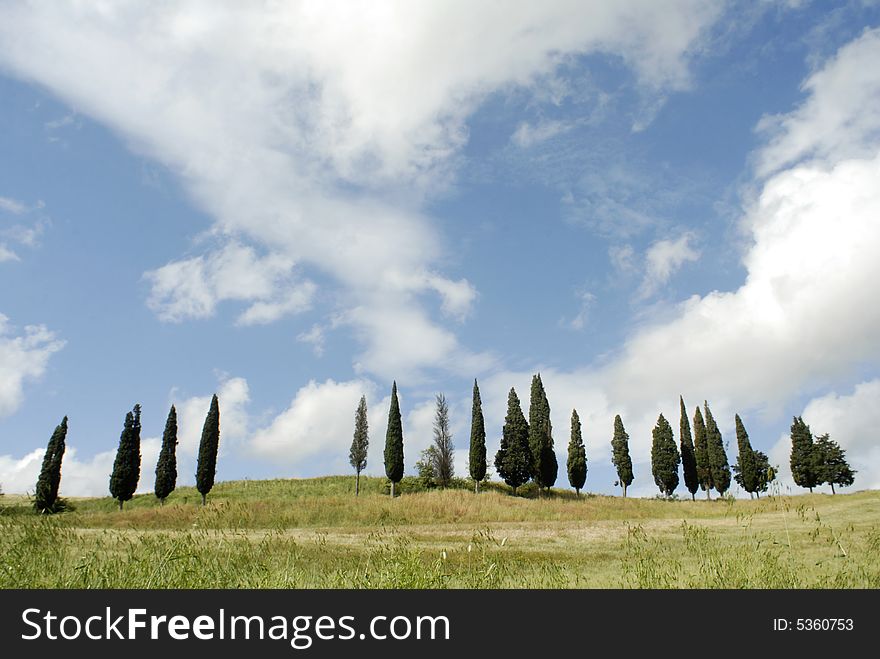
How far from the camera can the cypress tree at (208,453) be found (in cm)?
5959

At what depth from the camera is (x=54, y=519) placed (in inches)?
373

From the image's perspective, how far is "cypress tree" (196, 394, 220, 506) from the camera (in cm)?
5959

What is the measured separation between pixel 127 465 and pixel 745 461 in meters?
78.1

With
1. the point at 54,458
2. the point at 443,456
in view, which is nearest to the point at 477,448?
the point at 443,456

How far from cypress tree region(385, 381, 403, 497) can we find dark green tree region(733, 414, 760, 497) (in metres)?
47.1

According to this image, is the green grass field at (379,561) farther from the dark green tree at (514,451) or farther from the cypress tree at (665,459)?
the cypress tree at (665,459)

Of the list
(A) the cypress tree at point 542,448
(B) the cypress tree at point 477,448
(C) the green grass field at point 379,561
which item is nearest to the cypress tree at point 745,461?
(A) the cypress tree at point 542,448

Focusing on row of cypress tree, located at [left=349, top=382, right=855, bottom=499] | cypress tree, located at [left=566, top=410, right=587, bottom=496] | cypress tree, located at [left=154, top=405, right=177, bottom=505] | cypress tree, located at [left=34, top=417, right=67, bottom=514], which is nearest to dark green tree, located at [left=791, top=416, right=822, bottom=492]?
row of cypress tree, located at [left=349, top=382, right=855, bottom=499]

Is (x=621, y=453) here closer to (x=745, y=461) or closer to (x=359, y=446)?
(x=745, y=461)

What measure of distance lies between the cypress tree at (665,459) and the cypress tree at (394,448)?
40.3 metres
